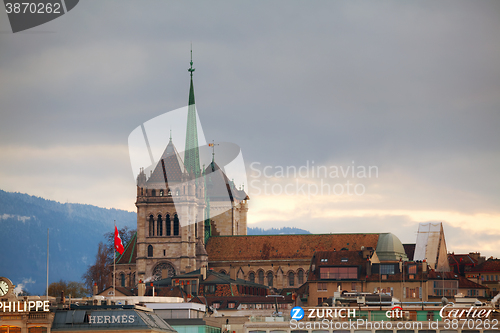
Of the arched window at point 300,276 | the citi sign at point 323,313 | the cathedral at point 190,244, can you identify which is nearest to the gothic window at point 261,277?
the cathedral at point 190,244

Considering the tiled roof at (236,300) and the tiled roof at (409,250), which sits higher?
the tiled roof at (409,250)

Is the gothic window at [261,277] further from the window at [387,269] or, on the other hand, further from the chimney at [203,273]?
the window at [387,269]

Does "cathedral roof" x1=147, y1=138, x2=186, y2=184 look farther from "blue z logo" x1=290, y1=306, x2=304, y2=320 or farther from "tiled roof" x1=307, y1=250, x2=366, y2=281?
"blue z logo" x1=290, y1=306, x2=304, y2=320

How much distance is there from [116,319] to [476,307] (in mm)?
30104

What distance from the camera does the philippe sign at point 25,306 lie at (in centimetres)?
6850

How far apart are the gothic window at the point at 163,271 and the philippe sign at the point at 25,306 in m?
110

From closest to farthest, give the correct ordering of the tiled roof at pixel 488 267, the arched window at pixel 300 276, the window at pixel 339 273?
the window at pixel 339 273 → the arched window at pixel 300 276 → the tiled roof at pixel 488 267

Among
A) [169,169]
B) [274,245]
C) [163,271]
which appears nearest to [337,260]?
[163,271]

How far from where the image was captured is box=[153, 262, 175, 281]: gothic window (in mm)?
179125

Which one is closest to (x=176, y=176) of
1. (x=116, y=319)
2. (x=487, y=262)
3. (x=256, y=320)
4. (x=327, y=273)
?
(x=327, y=273)

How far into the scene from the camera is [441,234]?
17862 cm

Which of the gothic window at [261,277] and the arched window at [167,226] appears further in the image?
the gothic window at [261,277]

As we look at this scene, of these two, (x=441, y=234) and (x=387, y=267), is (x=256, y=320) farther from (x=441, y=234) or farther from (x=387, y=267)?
(x=441, y=234)

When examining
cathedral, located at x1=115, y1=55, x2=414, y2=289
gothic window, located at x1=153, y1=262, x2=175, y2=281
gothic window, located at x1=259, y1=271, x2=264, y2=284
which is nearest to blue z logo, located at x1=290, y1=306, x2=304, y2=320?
cathedral, located at x1=115, y1=55, x2=414, y2=289
